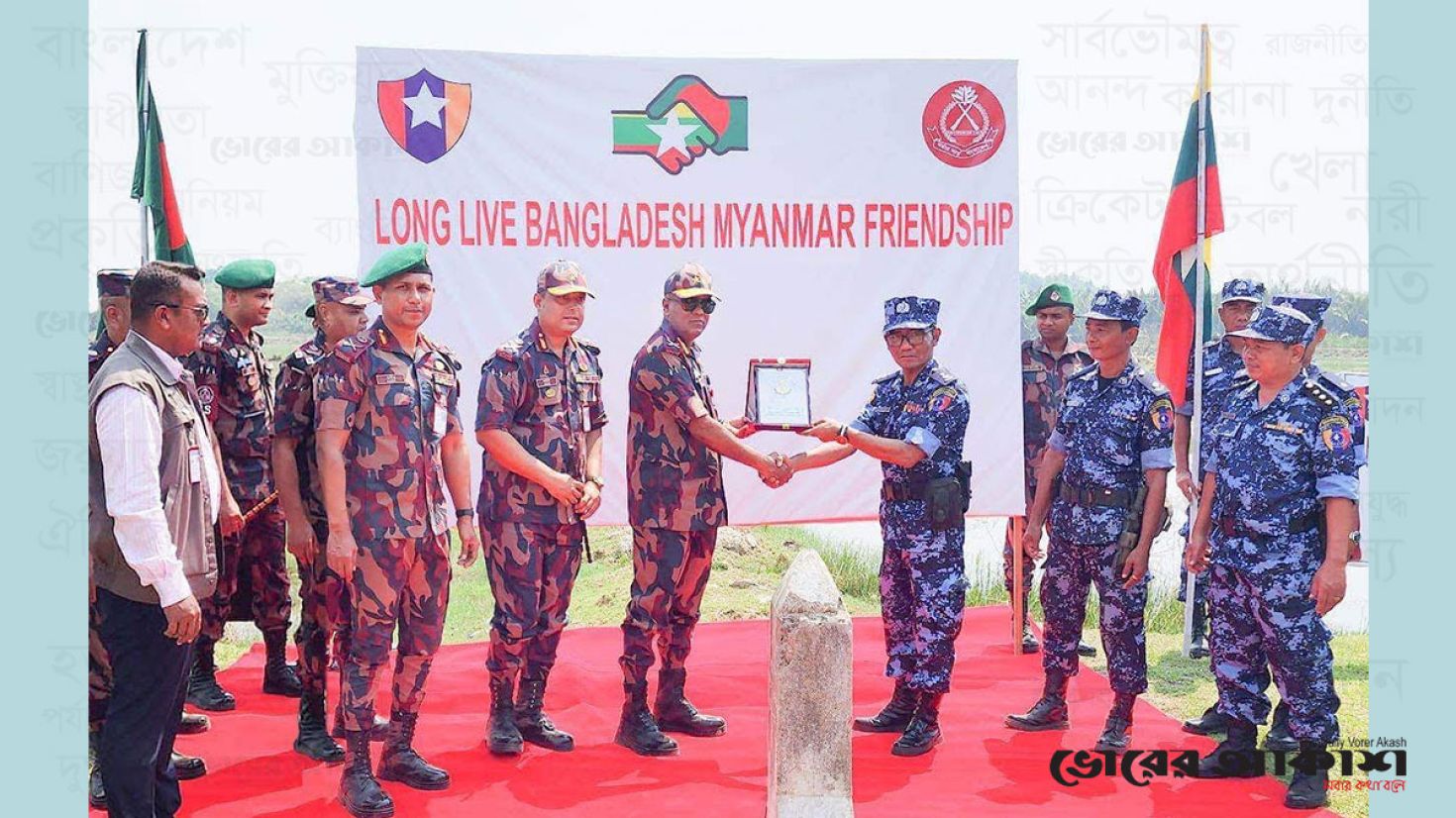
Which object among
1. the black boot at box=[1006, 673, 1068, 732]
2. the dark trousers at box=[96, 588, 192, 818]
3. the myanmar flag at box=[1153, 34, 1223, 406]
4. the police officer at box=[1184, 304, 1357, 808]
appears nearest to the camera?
the dark trousers at box=[96, 588, 192, 818]

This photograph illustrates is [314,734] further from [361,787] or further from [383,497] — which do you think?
[383,497]

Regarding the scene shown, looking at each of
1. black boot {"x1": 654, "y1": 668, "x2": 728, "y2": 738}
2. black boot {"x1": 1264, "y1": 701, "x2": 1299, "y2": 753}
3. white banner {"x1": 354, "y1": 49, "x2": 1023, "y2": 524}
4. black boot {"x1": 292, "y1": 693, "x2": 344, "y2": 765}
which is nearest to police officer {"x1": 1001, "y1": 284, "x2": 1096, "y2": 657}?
white banner {"x1": 354, "y1": 49, "x2": 1023, "y2": 524}

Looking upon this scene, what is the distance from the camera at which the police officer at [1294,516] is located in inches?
178

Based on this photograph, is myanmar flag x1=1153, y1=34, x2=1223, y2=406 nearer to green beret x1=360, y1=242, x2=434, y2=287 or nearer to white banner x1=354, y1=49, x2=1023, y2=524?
white banner x1=354, y1=49, x2=1023, y2=524

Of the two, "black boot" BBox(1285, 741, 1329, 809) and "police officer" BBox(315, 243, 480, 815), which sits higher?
"police officer" BBox(315, 243, 480, 815)

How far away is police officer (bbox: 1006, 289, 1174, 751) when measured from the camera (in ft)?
17.1

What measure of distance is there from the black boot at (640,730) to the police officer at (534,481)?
0.84ft

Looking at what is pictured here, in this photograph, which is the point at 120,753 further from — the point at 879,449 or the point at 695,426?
the point at 879,449

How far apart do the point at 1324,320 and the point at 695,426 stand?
2.77 meters

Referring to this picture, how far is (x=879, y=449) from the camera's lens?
5250 mm

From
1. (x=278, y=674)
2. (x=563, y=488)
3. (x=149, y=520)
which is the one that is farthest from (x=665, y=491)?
(x=278, y=674)

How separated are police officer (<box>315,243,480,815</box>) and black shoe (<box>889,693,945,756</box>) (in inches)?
81.6

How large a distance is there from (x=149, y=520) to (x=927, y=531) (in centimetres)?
314

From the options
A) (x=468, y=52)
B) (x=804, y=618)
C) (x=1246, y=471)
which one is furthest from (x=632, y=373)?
(x=1246, y=471)
